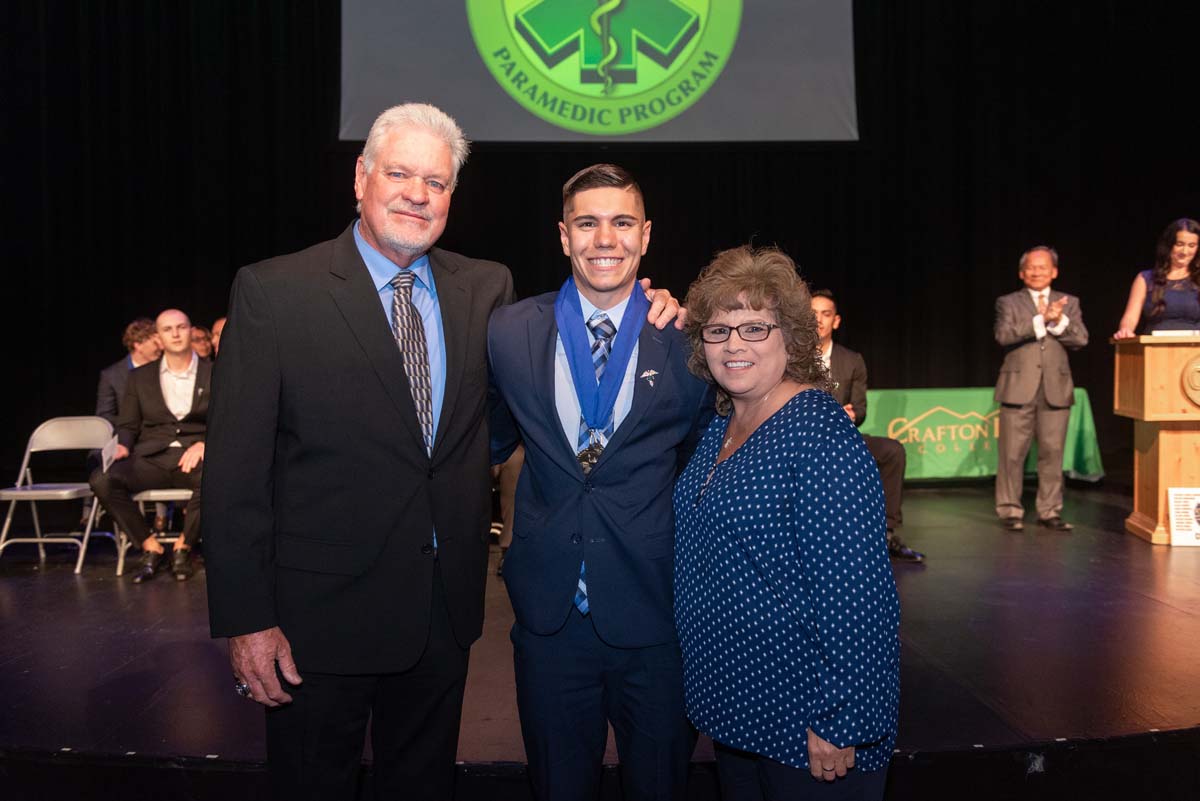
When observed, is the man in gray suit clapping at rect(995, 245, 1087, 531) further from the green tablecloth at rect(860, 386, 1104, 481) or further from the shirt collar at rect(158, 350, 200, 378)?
the shirt collar at rect(158, 350, 200, 378)

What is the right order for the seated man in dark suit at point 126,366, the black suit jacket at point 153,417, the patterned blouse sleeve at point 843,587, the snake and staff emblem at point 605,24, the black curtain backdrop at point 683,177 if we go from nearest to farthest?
1. the patterned blouse sleeve at point 843,587
2. the black suit jacket at point 153,417
3. the seated man in dark suit at point 126,366
4. the snake and staff emblem at point 605,24
5. the black curtain backdrop at point 683,177

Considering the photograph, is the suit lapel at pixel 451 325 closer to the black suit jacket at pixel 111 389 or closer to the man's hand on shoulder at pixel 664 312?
the man's hand on shoulder at pixel 664 312

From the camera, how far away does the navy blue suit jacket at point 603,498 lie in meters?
1.91

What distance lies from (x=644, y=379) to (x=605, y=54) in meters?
5.56

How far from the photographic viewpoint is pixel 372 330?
6.16 ft

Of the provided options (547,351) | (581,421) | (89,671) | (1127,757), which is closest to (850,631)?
(581,421)

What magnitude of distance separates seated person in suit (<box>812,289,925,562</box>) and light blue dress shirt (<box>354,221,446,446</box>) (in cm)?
368

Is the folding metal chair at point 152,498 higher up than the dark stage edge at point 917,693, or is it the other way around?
the folding metal chair at point 152,498

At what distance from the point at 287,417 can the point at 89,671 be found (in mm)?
2412

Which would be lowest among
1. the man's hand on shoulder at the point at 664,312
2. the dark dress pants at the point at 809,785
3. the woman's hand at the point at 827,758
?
the dark dress pants at the point at 809,785

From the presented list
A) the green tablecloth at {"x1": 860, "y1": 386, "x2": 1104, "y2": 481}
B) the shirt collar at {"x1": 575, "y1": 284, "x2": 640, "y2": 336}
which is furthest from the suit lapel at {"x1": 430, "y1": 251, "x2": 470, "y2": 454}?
the green tablecloth at {"x1": 860, "y1": 386, "x2": 1104, "y2": 481}

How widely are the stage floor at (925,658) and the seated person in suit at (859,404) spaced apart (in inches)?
9.2

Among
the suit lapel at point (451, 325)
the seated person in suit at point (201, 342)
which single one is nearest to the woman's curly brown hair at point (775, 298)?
the suit lapel at point (451, 325)

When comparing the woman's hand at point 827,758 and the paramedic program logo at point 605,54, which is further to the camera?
the paramedic program logo at point 605,54
